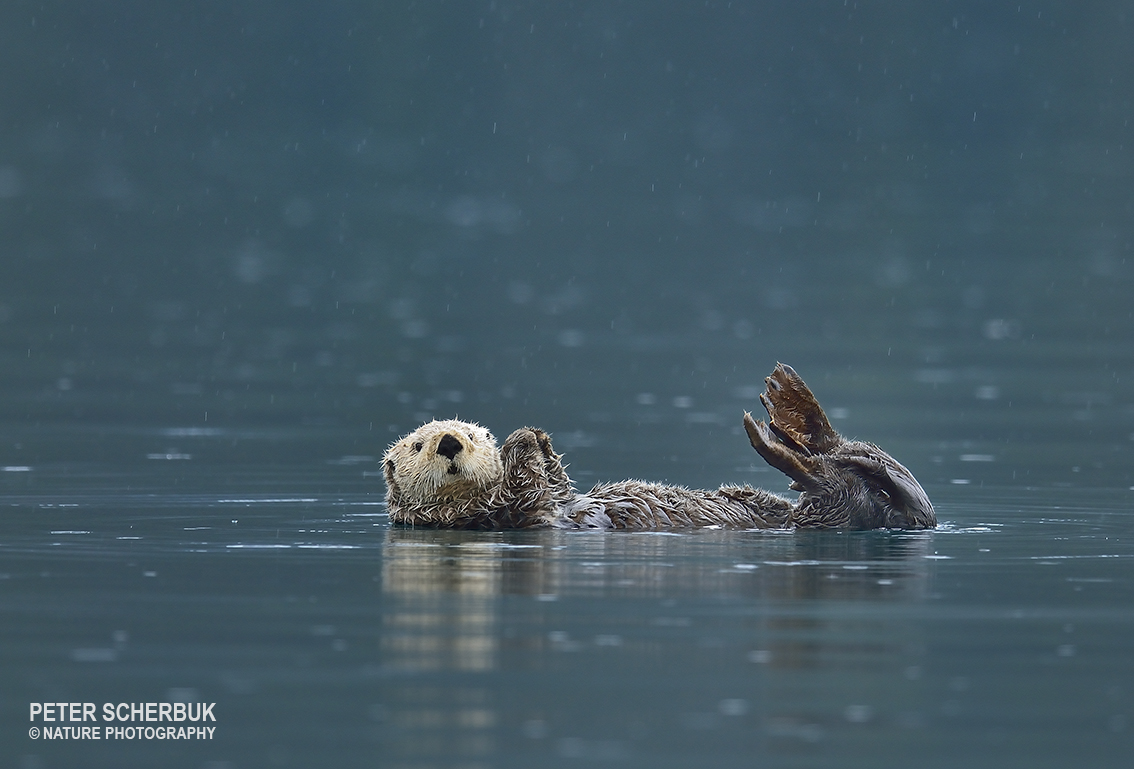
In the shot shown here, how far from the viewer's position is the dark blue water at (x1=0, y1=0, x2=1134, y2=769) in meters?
5.89

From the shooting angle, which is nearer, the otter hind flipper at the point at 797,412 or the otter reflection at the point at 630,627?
the otter reflection at the point at 630,627

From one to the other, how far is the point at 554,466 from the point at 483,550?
2.80 ft

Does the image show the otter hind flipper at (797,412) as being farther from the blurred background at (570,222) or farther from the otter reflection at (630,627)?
the blurred background at (570,222)

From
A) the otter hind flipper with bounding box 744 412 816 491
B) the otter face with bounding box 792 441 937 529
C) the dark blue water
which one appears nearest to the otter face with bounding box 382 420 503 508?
the dark blue water

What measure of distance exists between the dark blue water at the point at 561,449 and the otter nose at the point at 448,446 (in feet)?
1.47

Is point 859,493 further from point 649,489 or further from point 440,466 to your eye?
point 440,466

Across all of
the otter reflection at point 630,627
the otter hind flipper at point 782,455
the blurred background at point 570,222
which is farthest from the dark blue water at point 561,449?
the otter hind flipper at point 782,455

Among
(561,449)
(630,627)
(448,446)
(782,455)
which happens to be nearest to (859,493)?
(782,455)

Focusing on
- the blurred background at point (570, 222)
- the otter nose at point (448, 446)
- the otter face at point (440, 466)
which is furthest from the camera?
the blurred background at point (570, 222)

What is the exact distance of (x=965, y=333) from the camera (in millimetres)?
20500

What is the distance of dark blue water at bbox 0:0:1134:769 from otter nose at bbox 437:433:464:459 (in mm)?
447

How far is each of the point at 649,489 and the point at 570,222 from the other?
2899 centimetres

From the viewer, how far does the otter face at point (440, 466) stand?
30.1 feet

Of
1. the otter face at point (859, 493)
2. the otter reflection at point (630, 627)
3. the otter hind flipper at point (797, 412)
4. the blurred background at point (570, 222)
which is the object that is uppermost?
the blurred background at point (570, 222)
